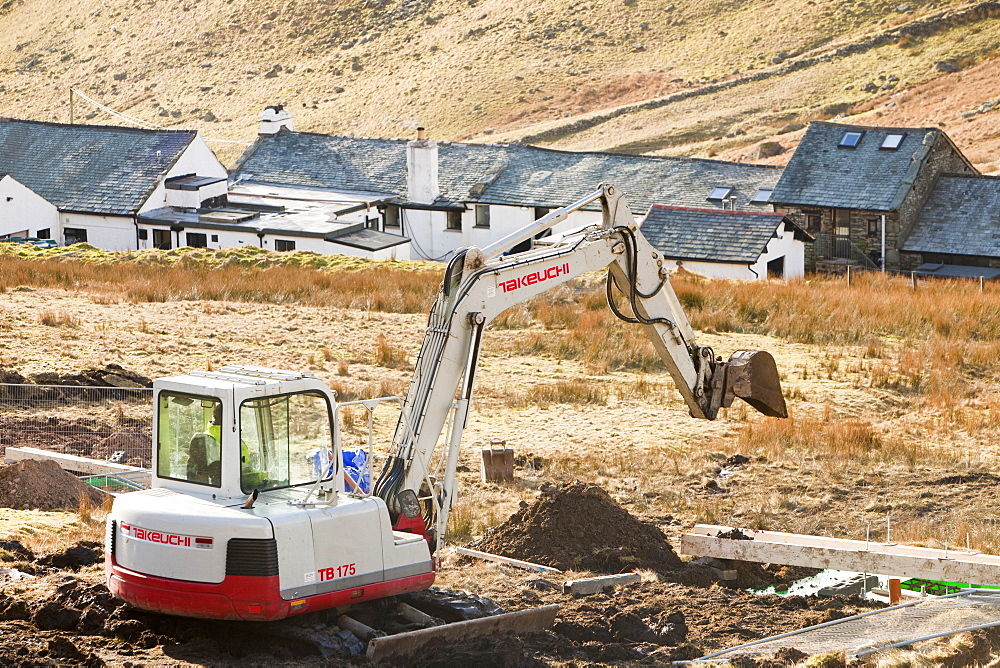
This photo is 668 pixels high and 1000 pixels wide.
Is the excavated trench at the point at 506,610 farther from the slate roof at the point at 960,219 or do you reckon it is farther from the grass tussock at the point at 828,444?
the slate roof at the point at 960,219

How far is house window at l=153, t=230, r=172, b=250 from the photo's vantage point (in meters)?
A: 53.1

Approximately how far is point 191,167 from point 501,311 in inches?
1777

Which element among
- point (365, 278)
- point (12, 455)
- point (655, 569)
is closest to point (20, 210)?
point (365, 278)

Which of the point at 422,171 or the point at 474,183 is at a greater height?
the point at 422,171

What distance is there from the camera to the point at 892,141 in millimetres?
49312

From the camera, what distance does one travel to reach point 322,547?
1128 centimetres

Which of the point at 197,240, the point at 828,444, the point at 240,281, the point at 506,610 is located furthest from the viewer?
the point at 197,240

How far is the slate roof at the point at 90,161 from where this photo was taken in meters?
54.4

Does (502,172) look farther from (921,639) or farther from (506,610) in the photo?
(921,639)

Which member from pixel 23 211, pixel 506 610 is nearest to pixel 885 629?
pixel 506 610

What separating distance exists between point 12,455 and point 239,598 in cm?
895

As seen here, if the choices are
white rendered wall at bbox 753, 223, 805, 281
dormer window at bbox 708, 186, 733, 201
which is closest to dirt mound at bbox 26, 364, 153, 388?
white rendered wall at bbox 753, 223, 805, 281

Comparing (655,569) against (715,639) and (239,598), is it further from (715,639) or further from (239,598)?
(239,598)

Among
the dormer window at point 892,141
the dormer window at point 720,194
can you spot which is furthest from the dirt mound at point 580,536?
the dormer window at point 892,141
